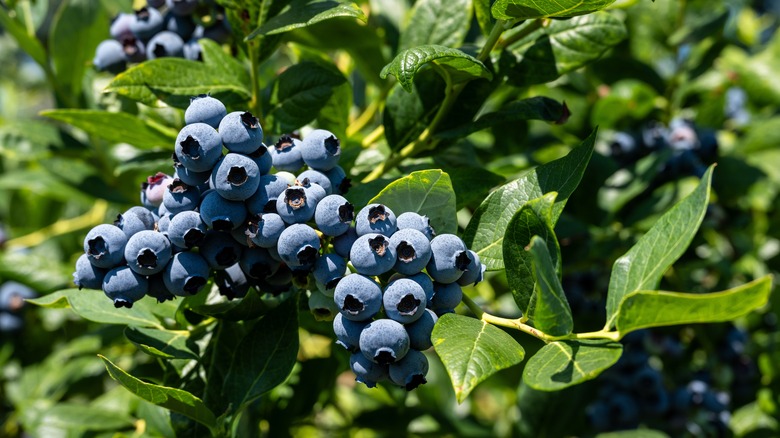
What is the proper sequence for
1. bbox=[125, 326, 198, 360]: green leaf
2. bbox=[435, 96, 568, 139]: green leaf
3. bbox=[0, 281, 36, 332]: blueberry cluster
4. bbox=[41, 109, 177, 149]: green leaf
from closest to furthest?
bbox=[125, 326, 198, 360]: green leaf, bbox=[435, 96, 568, 139]: green leaf, bbox=[41, 109, 177, 149]: green leaf, bbox=[0, 281, 36, 332]: blueberry cluster

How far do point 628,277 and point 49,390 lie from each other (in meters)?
2.09

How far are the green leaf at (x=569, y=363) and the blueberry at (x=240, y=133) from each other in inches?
23.6

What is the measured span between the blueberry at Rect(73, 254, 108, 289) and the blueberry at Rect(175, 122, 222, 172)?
26 cm

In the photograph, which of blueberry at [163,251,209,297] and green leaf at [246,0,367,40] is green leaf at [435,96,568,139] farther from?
blueberry at [163,251,209,297]

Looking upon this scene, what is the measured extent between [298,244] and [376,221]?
14cm

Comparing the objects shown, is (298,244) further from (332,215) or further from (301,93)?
(301,93)

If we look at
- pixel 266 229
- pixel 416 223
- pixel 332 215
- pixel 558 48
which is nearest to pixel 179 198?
pixel 266 229

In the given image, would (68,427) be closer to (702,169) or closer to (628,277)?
(628,277)

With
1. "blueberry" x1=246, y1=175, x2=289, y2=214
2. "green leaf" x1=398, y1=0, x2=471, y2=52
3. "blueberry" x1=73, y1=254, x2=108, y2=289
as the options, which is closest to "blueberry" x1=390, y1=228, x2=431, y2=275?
"blueberry" x1=246, y1=175, x2=289, y2=214

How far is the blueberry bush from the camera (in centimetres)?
123

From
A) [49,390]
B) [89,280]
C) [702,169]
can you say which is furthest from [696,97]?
[49,390]

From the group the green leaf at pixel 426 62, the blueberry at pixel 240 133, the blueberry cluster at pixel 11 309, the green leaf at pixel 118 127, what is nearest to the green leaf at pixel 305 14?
the green leaf at pixel 426 62

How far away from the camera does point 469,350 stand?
114cm

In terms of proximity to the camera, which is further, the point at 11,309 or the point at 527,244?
the point at 11,309
